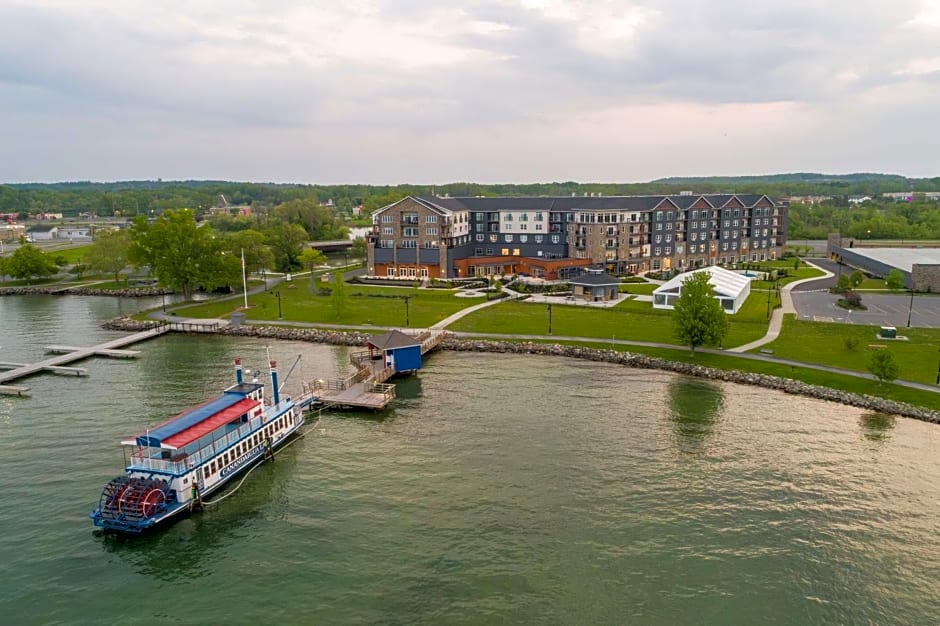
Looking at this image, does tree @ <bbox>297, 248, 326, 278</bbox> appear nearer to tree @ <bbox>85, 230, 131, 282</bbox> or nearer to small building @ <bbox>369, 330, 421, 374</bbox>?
tree @ <bbox>85, 230, 131, 282</bbox>

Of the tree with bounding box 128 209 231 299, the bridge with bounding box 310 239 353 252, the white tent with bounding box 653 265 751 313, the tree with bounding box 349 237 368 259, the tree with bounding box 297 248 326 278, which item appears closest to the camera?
the white tent with bounding box 653 265 751 313

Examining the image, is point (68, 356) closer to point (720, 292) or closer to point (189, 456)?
point (189, 456)

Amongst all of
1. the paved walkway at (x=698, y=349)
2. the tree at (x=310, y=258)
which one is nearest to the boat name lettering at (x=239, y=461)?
the paved walkway at (x=698, y=349)

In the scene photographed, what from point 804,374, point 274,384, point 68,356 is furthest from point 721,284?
point 68,356

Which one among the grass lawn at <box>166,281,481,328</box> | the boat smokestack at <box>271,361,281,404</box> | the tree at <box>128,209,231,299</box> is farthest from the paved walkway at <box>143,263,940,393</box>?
the boat smokestack at <box>271,361,281,404</box>

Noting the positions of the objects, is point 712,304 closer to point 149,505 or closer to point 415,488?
point 415,488

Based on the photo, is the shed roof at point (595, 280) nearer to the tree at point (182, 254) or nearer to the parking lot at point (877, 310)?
the parking lot at point (877, 310)

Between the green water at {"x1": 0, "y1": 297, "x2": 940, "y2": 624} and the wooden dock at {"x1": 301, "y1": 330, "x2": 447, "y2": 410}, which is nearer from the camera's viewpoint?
the green water at {"x1": 0, "y1": 297, "x2": 940, "y2": 624}
